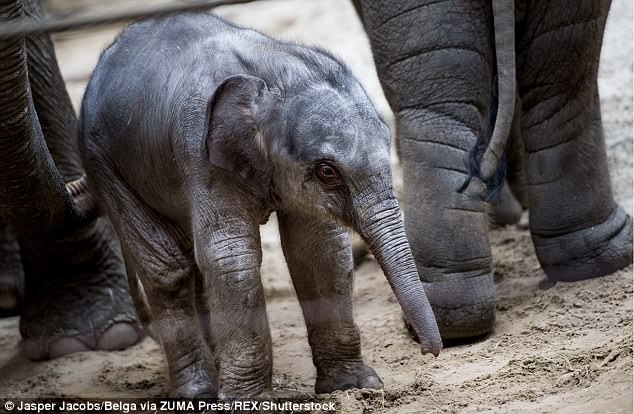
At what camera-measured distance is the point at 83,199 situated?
4.89m

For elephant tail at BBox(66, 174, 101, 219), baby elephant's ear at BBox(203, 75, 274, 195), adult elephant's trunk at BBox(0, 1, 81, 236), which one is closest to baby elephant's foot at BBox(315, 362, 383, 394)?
baby elephant's ear at BBox(203, 75, 274, 195)

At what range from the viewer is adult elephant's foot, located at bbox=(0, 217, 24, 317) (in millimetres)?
5754

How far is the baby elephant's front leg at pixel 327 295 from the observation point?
12.6 feet

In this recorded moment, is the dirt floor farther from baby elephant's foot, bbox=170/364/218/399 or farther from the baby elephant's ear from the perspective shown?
the baby elephant's ear

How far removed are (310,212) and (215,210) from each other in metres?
0.29

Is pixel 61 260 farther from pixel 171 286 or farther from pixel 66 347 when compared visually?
pixel 171 286

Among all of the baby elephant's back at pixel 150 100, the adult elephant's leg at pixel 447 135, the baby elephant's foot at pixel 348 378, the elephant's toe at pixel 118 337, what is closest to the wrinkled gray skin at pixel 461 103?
the adult elephant's leg at pixel 447 135

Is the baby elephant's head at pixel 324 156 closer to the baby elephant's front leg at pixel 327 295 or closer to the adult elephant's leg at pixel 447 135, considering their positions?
the baby elephant's front leg at pixel 327 295

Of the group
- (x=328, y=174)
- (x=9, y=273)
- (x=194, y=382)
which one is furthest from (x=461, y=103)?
(x=9, y=273)

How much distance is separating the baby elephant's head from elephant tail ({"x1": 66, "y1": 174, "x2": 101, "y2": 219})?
4.77ft

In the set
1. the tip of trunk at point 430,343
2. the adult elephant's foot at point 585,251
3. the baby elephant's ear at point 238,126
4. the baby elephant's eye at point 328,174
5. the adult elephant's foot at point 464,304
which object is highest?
the baby elephant's ear at point 238,126

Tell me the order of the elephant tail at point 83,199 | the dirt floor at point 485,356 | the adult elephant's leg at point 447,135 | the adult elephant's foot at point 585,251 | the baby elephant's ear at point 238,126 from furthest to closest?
the elephant tail at point 83,199, the adult elephant's foot at point 585,251, the adult elephant's leg at point 447,135, the dirt floor at point 485,356, the baby elephant's ear at point 238,126

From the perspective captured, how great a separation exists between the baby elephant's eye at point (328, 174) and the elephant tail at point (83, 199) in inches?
66.4

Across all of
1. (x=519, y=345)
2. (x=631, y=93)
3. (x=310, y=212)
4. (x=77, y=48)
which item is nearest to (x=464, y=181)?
(x=519, y=345)
